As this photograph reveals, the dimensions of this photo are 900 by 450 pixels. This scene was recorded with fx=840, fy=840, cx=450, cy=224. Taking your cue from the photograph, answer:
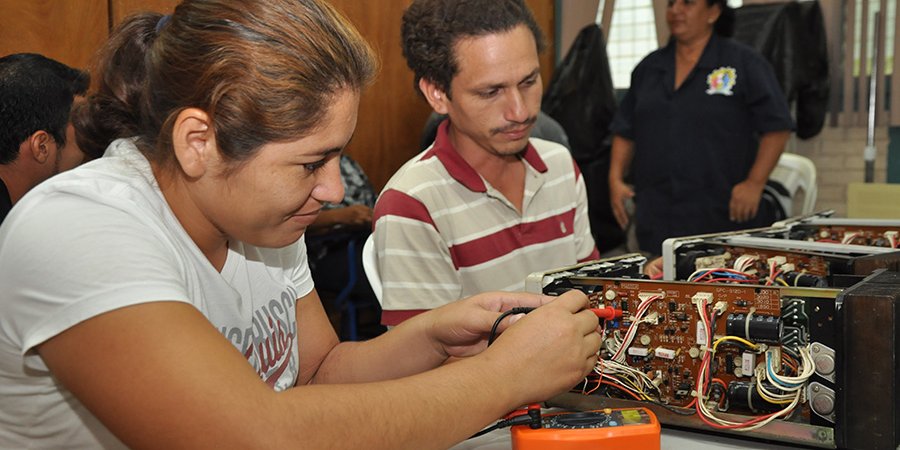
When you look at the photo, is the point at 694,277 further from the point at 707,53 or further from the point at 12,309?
the point at 707,53

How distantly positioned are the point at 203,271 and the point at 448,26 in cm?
100

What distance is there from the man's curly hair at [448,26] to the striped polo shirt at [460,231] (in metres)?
0.16

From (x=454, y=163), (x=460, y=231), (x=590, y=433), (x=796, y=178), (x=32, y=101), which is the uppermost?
(x=32, y=101)

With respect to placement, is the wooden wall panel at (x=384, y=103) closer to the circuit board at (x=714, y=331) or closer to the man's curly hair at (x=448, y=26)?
the man's curly hair at (x=448, y=26)

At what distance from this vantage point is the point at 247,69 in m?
1.00

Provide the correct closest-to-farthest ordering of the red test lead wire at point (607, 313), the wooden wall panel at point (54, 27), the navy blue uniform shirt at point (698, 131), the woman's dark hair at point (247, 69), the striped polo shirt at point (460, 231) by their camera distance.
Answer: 1. the woman's dark hair at point (247, 69)
2. the red test lead wire at point (607, 313)
3. the striped polo shirt at point (460, 231)
4. the wooden wall panel at point (54, 27)
5. the navy blue uniform shirt at point (698, 131)

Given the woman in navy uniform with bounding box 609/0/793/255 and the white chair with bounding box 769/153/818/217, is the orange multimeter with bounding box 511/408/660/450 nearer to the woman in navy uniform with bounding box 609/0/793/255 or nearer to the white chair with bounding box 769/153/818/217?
the woman in navy uniform with bounding box 609/0/793/255

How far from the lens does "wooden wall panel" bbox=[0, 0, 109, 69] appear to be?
9.44ft

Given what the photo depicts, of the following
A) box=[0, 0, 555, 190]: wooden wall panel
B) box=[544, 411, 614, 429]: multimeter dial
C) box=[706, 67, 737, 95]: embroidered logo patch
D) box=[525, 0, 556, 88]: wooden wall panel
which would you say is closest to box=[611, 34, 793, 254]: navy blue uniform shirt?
box=[706, 67, 737, 95]: embroidered logo patch

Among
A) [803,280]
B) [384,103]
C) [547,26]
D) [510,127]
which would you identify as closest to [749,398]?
[803,280]

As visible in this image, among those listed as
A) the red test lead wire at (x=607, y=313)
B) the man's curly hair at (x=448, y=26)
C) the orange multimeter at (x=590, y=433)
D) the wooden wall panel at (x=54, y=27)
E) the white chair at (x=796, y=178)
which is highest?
the wooden wall panel at (x=54, y=27)

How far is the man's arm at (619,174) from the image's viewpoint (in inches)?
159

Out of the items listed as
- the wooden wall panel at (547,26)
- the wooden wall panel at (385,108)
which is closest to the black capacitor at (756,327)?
the wooden wall panel at (385,108)

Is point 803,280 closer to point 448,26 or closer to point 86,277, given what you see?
point 448,26
